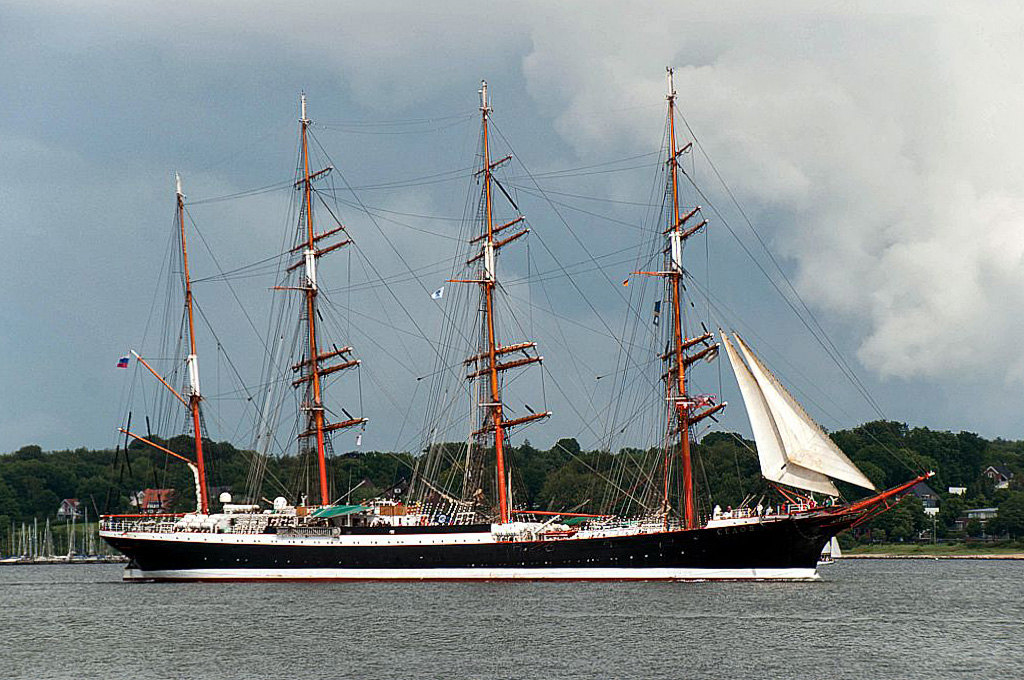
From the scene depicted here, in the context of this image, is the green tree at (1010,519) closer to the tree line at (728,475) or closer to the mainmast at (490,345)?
the tree line at (728,475)

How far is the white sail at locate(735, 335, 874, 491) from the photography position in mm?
78562

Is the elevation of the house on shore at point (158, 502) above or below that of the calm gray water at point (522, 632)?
above

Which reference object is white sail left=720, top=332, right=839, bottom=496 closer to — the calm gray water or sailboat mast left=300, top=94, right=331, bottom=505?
the calm gray water

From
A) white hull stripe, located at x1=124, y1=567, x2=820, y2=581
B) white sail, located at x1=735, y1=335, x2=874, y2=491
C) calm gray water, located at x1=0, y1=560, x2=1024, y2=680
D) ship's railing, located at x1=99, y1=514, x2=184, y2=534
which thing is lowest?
calm gray water, located at x1=0, y1=560, x2=1024, y2=680

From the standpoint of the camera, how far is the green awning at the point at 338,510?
89.9 meters

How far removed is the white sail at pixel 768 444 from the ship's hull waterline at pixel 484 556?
7.24ft

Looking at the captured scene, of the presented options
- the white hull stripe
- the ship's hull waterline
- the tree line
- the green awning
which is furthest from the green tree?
the green awning

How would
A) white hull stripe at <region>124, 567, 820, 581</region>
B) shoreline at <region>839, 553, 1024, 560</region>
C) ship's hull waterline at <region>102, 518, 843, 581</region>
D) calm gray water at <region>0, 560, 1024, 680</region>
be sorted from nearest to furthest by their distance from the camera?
calm gray water at <region>0, 560, 1024, 680</region> < ship's hull waterline at <region>102, 518, 843, 581</region> < white hull stripe at <region>124, 567, 820, 581</region> < shoreline at <region>839, 553, 1024, 560</region>

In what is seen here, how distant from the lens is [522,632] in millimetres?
58938

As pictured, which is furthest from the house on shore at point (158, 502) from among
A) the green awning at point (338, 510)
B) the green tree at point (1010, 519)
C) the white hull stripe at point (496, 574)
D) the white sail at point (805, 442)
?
the green tree at point (1010, 519)

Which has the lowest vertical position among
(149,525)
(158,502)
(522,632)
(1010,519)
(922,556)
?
(922,556)

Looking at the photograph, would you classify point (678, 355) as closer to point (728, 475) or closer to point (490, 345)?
point (490, 345)

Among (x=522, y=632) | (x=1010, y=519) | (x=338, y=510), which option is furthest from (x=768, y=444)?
(x=1010, y=519)

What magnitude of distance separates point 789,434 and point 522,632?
87.3 feet
